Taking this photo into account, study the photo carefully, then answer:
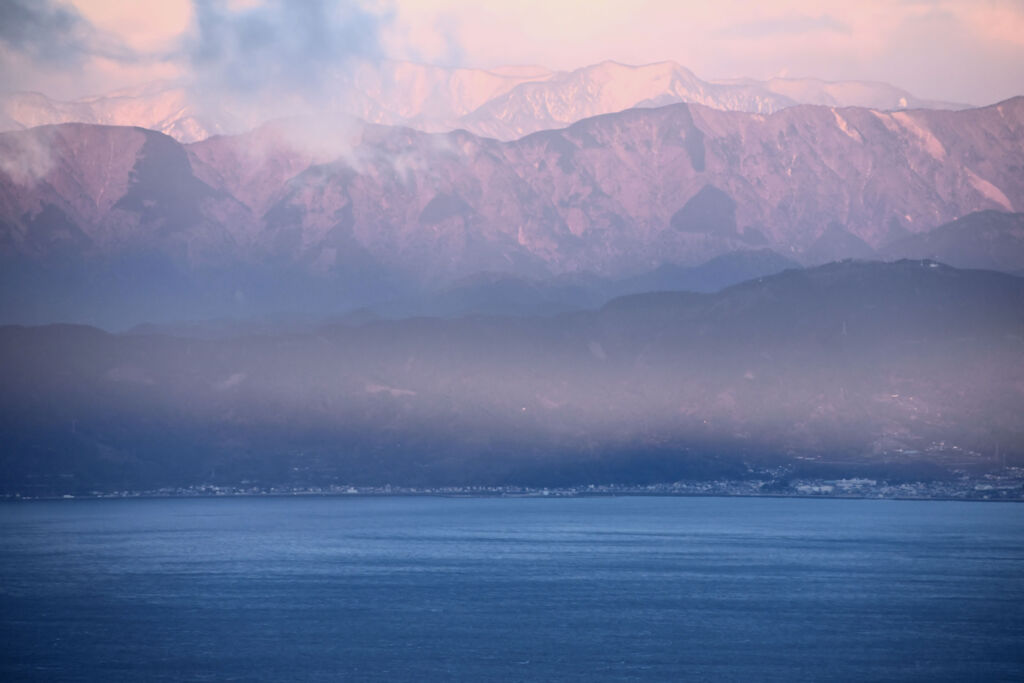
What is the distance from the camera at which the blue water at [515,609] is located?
9219cm

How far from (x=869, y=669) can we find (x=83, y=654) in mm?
57310

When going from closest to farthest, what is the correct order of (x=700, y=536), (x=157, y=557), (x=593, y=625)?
(x=593, y=625), (x=157, y=557), (x=700, y=536)

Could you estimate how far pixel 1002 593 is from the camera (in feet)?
401

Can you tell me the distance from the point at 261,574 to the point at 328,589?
53.6ft

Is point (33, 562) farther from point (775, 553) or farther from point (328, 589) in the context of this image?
point (775, 553)

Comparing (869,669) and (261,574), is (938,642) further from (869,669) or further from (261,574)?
(261,574)

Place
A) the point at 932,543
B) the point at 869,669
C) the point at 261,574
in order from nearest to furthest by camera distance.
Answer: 1. the point at 869,669
2. the point at 261,574
3. the point at 932,543

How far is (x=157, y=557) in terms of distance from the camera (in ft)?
523

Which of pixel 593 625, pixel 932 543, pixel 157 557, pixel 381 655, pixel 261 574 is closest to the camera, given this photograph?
pixel 381 655

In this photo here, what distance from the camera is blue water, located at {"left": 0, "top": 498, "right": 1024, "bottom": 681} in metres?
92.2

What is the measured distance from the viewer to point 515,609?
116000 millimetres

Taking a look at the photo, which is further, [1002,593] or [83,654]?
[1002,593]

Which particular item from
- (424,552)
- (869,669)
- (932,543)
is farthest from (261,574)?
(932,543)

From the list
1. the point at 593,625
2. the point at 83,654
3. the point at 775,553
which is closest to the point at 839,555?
the point at 775,553
